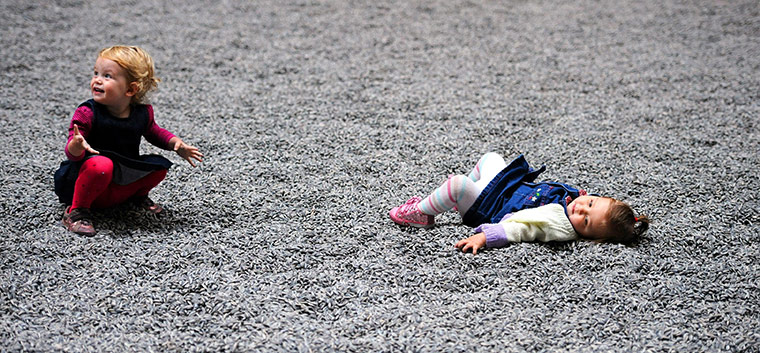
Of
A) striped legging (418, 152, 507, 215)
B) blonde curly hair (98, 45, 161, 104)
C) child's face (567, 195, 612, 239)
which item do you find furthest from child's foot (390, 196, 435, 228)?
blonde curly hair (98, 45, 161, 104)

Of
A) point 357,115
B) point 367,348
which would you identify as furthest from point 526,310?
point 357,115

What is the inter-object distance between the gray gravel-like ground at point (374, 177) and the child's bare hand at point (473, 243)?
0.02m

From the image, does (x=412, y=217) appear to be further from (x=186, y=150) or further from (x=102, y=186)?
(x=102, y=186)

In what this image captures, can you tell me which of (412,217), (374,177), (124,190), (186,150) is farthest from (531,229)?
(124,190)

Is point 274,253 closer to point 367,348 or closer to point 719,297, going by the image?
point 367,348

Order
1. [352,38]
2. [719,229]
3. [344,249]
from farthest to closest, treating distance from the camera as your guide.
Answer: [352,38]
[719,229]
[344,249]

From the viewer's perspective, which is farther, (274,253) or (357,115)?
(357,115)

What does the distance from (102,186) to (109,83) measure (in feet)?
0.67

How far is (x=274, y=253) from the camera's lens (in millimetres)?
1301

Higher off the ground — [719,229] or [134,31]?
[134,31]

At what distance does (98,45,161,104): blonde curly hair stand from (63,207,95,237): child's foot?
0.25 meters

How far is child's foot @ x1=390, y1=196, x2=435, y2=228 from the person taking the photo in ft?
4.59

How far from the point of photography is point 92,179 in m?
1.29

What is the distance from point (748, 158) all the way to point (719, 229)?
0.49 m
